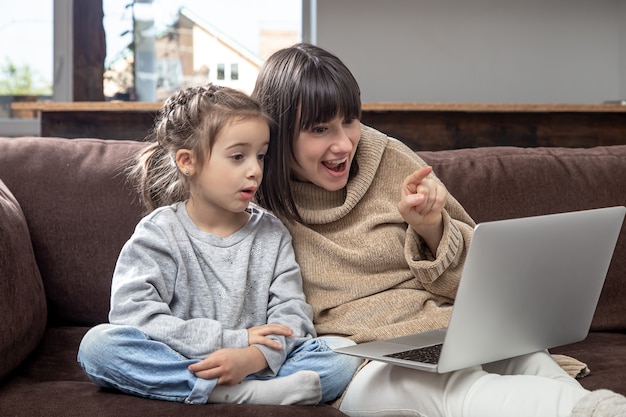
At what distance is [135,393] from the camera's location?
1327mm

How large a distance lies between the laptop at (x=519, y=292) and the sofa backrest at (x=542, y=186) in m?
0.52

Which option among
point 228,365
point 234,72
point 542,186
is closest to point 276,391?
point 228,365

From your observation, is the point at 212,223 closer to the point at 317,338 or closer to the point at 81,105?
the point at 317,338

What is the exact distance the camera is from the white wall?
356 cm

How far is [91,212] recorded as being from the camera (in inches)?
71.5

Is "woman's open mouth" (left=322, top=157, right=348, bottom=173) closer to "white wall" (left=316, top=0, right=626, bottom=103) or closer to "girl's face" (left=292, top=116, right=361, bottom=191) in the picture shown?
"girl's face" (left=292, top=116, right=361, bottom=191)

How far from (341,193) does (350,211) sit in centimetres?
4

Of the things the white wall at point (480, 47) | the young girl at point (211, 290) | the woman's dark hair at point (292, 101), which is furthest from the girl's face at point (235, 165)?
the white wall at point (480, 47)

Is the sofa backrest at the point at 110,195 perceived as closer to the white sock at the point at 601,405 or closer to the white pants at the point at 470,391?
the white pants at the point at 470,391

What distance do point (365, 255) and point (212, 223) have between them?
291mm

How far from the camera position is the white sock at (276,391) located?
51.8 inches

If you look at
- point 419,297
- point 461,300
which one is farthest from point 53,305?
point 461,300

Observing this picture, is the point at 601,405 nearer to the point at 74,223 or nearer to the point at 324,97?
the point at 324,97

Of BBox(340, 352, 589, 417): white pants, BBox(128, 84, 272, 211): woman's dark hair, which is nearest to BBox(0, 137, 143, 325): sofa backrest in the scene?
BBox(128, 84, 272, 211): woman's dark hair
